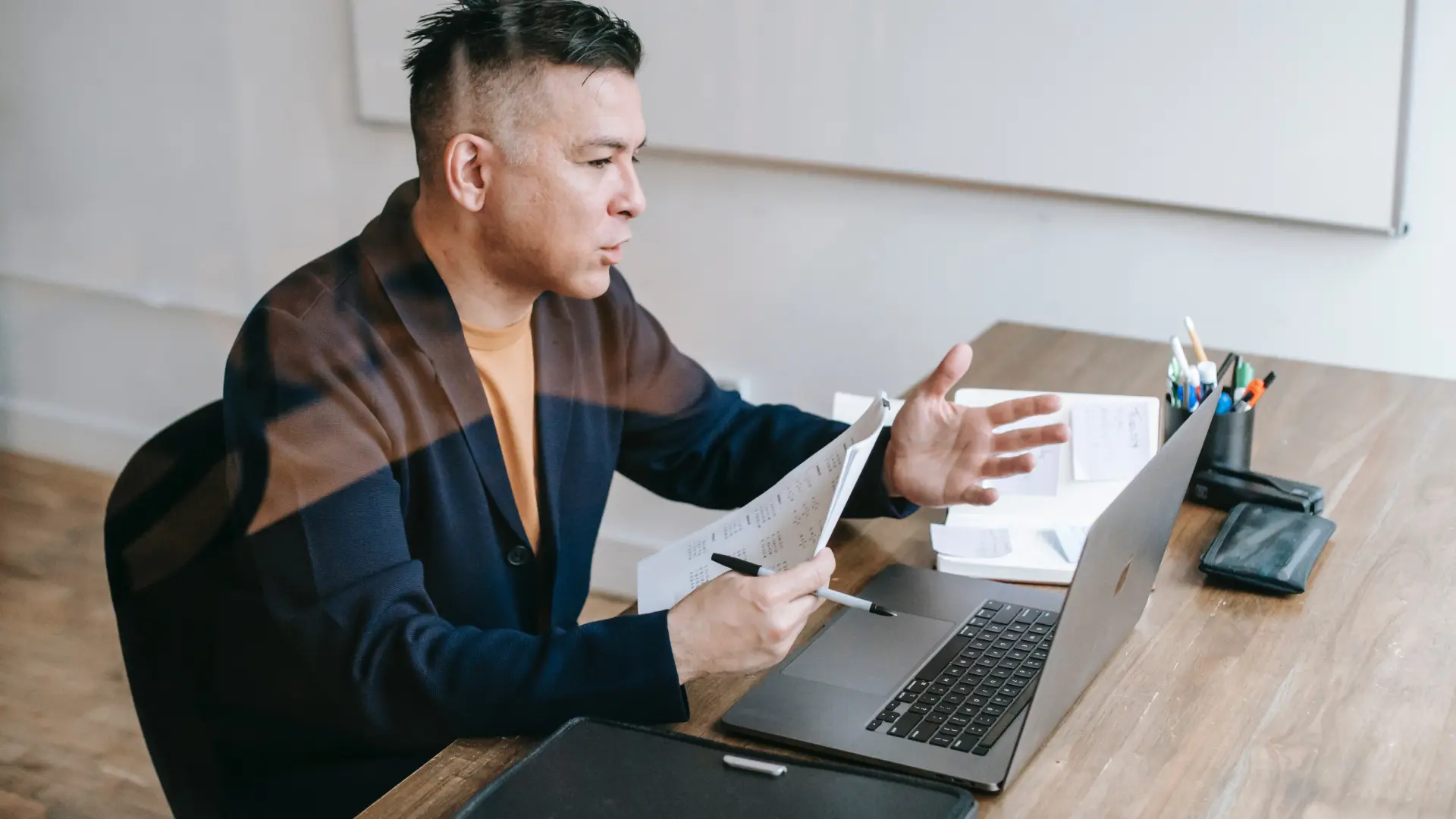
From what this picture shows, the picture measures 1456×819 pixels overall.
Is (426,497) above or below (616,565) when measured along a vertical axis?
above

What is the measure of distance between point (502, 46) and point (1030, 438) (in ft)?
1.91

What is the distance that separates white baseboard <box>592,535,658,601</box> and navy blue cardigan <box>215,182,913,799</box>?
1128 mm

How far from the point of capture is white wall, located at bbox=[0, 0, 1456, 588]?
2.03m

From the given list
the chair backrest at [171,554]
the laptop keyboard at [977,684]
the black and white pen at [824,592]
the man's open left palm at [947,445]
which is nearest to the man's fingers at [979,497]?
the man's open left palm at [947,445]

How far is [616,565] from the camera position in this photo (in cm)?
276

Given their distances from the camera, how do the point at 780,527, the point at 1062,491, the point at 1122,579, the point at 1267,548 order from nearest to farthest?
the point at 1122,579 → the point at 780,527 → the point at 1267,548 → the point at 1062,491

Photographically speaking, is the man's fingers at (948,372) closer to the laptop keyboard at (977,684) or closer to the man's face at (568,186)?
the laptop keyboard at (977,684)

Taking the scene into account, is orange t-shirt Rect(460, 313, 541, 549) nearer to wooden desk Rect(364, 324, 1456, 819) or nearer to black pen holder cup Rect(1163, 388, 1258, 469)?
wooden desk Rect(364, 324, 1456, 819)

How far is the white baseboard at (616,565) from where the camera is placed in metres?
2.73

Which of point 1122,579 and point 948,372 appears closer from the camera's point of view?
point 1122,579

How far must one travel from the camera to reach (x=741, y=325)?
250 centimetres

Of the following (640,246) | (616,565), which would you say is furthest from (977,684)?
(616,565)

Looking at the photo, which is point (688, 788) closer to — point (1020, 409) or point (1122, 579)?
point (1122, 579)

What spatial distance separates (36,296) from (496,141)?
7.07ft
